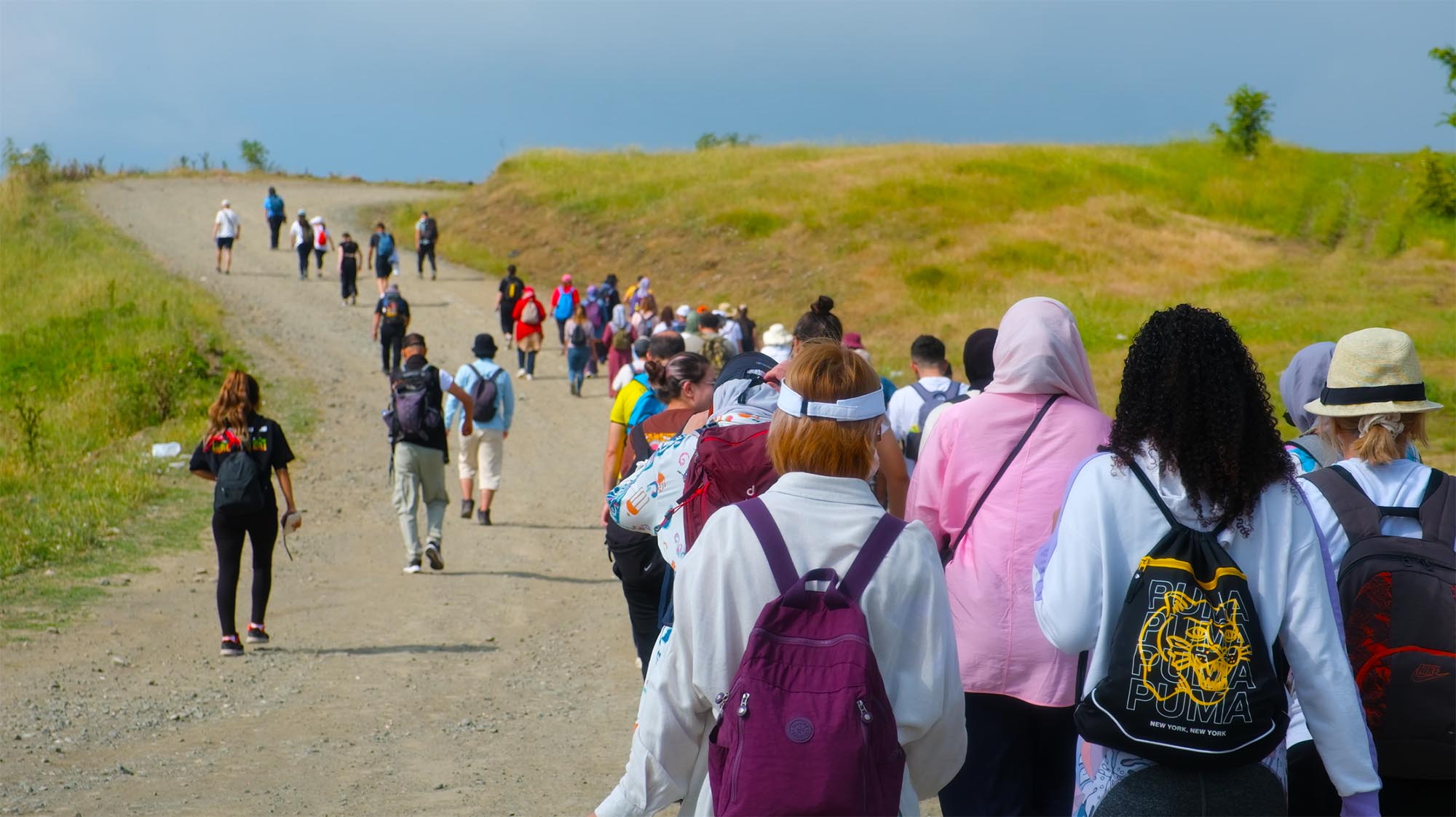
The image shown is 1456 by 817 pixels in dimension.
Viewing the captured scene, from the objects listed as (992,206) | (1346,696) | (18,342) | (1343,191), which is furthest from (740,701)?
(1343,191)

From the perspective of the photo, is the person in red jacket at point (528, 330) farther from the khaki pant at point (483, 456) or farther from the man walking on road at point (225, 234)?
the man walking on road at point (225, 234)

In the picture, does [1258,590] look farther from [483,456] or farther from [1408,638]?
[483,456]

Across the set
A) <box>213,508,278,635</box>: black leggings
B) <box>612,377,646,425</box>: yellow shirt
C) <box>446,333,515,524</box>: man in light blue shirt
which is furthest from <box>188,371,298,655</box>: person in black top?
<box>446,333,515,524</box>: man in light blue shirt

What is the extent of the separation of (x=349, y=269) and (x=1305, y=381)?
26098mm

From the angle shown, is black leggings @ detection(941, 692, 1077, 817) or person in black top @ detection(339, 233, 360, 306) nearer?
black leggings @ detection(941, 692, 1077, 817)

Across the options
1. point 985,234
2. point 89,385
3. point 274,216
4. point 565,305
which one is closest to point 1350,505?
point 89,385

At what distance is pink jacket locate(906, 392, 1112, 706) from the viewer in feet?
12.6

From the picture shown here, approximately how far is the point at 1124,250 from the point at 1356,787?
125ft

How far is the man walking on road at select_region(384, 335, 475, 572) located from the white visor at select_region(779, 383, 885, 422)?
8.54 metres

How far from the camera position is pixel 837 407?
116 inches

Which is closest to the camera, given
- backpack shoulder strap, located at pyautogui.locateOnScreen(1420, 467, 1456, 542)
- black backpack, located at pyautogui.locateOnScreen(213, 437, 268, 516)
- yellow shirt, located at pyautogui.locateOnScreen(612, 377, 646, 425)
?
backpack shoulder strap, located at pyautogui.locateOnScreen(1420, 467, 1456, 542)

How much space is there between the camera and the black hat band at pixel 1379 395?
3.71m

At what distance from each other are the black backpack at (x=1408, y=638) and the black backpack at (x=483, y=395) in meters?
10.8

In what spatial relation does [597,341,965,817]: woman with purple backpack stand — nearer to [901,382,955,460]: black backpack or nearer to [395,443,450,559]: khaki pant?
[901,382,955,460]: black backpack
